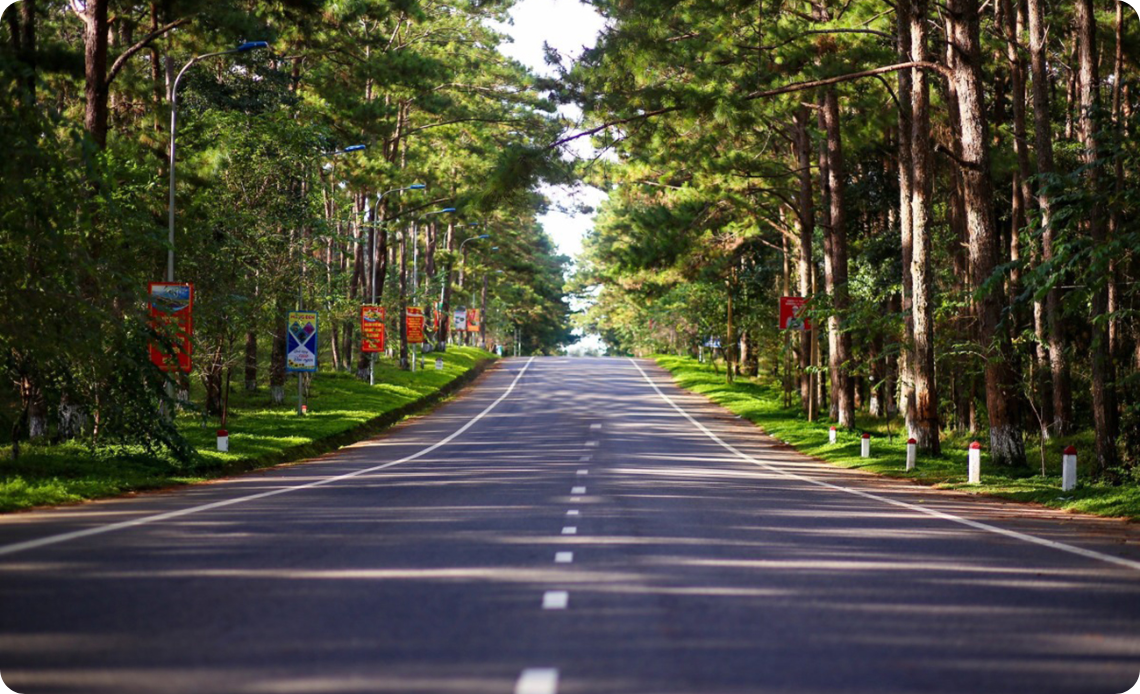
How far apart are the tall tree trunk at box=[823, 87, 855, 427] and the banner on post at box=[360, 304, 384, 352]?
19.2m

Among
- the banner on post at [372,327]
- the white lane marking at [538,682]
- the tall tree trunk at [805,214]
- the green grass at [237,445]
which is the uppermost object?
the tall tree trunk at [805,214]

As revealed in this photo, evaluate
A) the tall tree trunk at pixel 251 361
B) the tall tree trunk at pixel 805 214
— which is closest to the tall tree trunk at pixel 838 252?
the tall tree trunk at pixel 805 214

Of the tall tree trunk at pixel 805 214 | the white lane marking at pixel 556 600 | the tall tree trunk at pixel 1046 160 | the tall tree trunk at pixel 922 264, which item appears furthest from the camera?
the tall tree trunk at pixel 805 214

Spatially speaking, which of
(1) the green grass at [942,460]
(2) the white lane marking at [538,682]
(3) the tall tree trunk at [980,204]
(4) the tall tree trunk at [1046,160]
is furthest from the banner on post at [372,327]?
(2) the white lane marking at [538,682]

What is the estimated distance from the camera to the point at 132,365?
21719 millimetres

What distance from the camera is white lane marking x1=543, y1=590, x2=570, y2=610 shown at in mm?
9078

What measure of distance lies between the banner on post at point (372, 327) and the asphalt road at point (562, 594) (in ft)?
102

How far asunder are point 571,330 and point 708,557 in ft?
576

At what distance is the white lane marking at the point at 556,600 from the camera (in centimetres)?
908

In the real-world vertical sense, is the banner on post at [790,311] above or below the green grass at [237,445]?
above

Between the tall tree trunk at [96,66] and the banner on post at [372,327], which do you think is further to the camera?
→ the banner on post at [372,327]

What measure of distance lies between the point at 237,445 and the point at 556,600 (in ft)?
70.2

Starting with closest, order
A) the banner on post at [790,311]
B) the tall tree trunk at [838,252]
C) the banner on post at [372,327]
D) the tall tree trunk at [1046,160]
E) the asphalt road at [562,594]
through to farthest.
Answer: the asphalt road at [562,594] < the tall tree trunk at [1046,160] < the tall tree trunk at [838,252] < the banner on post at [790,311] < the banner on post at [372,327]

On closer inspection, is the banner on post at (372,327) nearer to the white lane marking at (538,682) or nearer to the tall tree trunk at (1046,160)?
the tall tree trunk at (1046,160)
